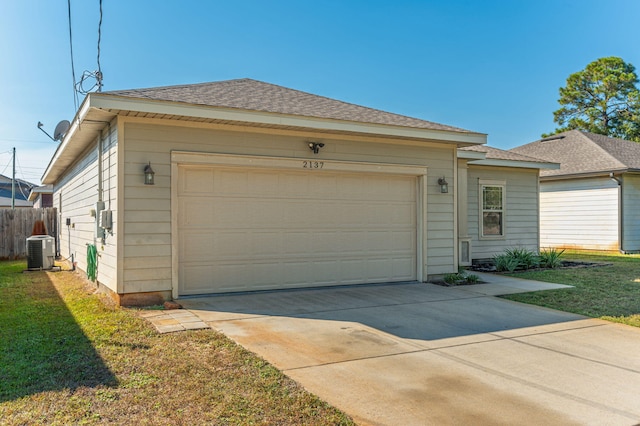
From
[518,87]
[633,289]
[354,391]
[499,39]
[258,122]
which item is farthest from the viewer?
[518,87]

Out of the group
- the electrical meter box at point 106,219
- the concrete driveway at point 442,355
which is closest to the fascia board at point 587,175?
the concrete driveway at point 442,355

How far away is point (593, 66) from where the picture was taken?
30875mm

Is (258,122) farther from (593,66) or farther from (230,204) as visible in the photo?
(593,66)

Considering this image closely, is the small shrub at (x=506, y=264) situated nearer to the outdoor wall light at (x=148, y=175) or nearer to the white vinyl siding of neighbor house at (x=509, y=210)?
the white vinyl siding of neighbor house at (x=509, y=210)

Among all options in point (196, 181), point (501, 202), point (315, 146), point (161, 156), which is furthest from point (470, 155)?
point (161, 156)


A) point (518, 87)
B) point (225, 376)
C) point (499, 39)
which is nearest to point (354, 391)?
point (225, 376)

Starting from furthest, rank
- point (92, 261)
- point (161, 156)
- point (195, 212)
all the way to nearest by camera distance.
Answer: point (92, 261) < point (195, 212) < point (161, 156)

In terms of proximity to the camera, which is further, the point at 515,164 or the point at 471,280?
the point at 515,164

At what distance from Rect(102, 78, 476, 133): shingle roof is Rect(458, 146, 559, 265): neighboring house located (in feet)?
12.6

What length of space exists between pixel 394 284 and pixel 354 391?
5.40 meters

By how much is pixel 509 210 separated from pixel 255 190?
829 centimetres

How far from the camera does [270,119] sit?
718 cm

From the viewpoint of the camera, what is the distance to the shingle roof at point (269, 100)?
7.03 metres

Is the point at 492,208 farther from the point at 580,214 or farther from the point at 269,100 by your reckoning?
the point at 269,100
